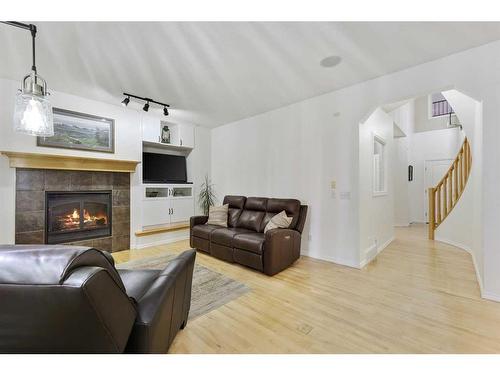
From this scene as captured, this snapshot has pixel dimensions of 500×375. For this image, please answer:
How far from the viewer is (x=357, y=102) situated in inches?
125

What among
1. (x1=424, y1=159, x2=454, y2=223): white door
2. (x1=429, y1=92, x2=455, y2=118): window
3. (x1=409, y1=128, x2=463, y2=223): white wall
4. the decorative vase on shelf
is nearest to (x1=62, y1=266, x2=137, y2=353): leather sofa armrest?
the decorative vase on shelf

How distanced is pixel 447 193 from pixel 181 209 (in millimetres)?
5984

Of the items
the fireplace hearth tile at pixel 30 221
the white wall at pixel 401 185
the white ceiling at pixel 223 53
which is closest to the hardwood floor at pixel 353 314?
the white ceiling at pixel 223 53

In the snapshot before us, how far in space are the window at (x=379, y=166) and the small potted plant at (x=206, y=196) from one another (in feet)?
11.5

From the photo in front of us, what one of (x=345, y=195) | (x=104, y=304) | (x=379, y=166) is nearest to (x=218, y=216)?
(x=345, y=195)

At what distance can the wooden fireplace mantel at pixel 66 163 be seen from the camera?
120 inches

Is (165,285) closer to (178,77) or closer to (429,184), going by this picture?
(178,77)

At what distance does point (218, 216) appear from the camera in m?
4.14

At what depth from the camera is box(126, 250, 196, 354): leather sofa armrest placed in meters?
1.11

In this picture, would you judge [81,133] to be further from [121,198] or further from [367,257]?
[367,257]

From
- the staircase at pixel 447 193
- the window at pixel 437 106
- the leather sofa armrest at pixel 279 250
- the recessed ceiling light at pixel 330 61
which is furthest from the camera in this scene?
the window at pixel 437 106

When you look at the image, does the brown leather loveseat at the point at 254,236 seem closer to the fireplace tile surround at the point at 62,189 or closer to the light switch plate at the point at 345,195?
the light switch plate at the point at 345,195

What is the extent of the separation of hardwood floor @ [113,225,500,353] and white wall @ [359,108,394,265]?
1.59ft
